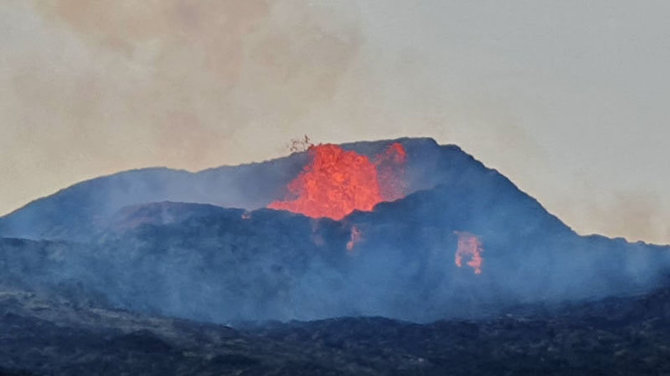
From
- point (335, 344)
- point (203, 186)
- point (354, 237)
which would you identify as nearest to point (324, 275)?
point (354, 237)

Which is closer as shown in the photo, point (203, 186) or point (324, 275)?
point (324, 275)

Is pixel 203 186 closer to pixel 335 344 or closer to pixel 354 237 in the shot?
pixel 354 237

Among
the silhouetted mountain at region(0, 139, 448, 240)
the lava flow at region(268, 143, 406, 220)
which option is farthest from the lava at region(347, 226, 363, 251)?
the silhouetted mountain at region(0, 139, 448, 240)

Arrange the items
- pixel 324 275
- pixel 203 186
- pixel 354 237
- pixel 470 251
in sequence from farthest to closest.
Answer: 1. pixel 203 186
2. pixel 470 251
3. pixel 354 237
4. pixel 324 275

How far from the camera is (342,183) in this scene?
132750 mm

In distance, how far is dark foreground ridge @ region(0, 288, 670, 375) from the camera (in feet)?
190

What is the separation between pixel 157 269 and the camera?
9356cm

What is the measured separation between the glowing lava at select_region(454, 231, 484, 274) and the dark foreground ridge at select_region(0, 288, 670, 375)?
33.0m

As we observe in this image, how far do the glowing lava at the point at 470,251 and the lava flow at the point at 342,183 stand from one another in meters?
20.8

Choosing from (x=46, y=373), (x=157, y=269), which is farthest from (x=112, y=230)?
(x=46, y=373)

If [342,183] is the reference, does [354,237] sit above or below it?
below

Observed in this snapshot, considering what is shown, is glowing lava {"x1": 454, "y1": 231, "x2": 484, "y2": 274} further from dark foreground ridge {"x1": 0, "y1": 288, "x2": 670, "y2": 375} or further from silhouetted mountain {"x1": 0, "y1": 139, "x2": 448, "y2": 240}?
dark foreground ridge {"x1": 0, "y1": 288, "x2": 670, "y2": 375}

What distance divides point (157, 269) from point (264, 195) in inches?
1839

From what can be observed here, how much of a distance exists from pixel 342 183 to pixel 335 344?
65093mm
